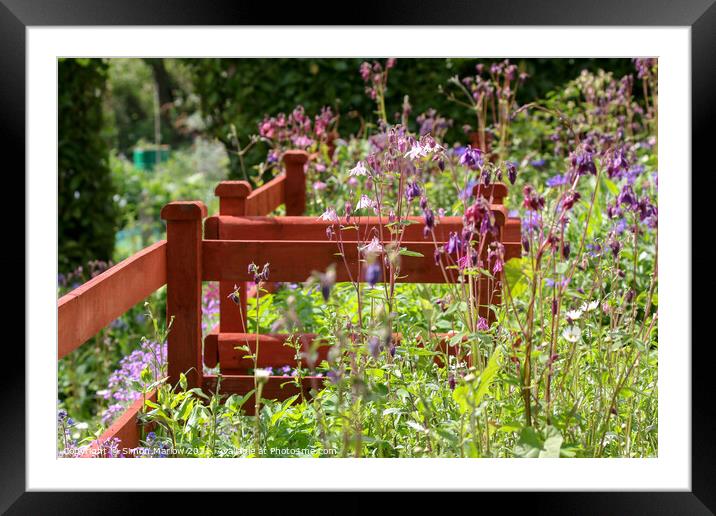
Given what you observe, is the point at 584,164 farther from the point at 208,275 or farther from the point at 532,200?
the point at 208,275

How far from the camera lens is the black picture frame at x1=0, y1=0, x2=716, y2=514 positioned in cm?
206

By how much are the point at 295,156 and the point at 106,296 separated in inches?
101

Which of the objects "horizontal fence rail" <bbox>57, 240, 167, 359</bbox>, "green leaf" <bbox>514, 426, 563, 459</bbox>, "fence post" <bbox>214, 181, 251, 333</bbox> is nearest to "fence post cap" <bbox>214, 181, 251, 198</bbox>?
"fence post" <bbox>214, 181, 251, 333</bbox>

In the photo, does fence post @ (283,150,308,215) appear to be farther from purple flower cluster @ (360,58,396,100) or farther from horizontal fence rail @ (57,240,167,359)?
horizontal fence rail @ (57,240,167,359)

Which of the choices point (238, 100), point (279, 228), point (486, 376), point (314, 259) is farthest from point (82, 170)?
point (486, 376)

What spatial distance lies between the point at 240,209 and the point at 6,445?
2.34 metres

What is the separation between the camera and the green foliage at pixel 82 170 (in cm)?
736

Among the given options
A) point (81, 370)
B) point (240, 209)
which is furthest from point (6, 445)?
point (81, 370)

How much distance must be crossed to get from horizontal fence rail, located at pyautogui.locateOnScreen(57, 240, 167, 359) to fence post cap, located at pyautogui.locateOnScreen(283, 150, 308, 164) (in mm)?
2026

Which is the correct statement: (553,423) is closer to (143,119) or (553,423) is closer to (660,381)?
(660,381)

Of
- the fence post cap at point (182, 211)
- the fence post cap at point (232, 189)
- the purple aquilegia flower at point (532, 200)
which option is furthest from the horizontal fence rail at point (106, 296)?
the purple aquilegia flower at point (532, 200)

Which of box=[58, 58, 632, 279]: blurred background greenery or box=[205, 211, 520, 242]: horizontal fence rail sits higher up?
box=[58, 58, 632, 279]: blurred background greenery

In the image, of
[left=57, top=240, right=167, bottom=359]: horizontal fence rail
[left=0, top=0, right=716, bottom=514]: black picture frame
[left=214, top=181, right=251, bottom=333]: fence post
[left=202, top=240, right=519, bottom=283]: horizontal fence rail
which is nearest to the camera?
[left=0, top=0, right=716, bottom=514]: black picture frame
